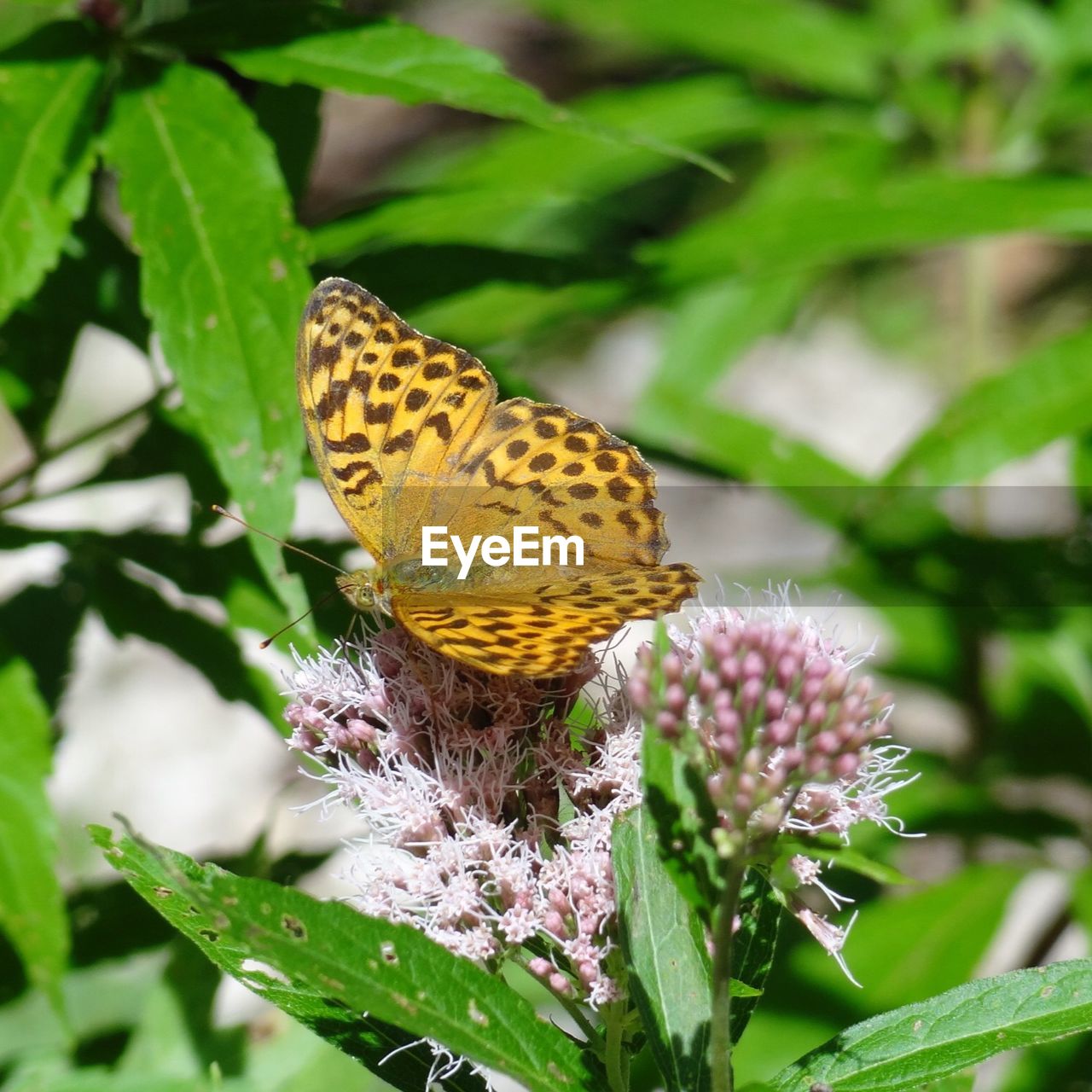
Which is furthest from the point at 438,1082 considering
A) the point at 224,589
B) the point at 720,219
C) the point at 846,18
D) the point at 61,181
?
the point at 846,18

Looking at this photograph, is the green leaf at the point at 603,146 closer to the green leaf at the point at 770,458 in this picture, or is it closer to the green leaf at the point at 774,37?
the green leaf at the point at 774,37

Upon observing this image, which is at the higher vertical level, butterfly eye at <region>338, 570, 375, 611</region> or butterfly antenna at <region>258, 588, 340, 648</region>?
butterfly eye at <region>338, 570, 375, 611</region>

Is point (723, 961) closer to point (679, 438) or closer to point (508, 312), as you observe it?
point (508, 312)

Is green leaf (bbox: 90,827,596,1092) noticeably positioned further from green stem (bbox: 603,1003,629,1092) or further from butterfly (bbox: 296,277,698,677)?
butterfly (bbox: 296,277,698,677)

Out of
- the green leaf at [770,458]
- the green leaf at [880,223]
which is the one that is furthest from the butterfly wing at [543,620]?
the green leaf at [770,458]

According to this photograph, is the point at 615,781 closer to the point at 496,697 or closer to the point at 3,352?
the point at 496,697

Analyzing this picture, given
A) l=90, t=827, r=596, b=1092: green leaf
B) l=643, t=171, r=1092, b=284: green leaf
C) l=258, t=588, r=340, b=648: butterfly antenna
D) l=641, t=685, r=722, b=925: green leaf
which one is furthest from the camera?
l=643, t=171, r=1092, b=284: green leaf

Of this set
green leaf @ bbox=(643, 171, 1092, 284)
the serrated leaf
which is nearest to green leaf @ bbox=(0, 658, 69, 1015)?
green leaf @ bbox=(643, 171, 1092, 284)

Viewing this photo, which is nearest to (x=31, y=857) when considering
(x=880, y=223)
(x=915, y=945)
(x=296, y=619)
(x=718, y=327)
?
(x=296, y=619)
